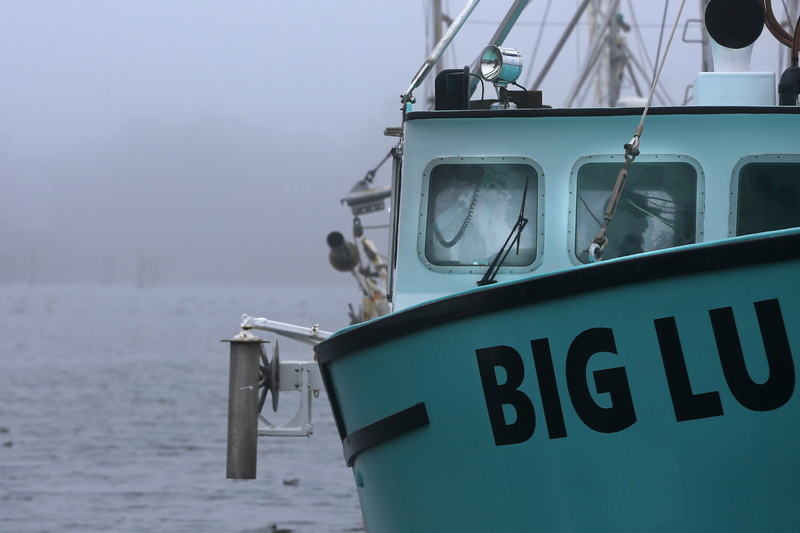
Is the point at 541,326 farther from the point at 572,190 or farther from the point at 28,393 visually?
the point at 28,393

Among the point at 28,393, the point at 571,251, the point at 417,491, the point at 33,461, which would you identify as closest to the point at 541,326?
the point at 417,491

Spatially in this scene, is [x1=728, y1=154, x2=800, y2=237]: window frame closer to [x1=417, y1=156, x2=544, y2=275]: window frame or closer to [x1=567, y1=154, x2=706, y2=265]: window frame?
[x1=567, y1=154, x2=706, y2=265]: window frame

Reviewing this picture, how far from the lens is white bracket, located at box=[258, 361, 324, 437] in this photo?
10.4m

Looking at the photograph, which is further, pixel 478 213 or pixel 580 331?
pixel 478 213

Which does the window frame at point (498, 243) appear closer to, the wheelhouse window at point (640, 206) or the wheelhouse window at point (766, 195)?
the wheelhouse window at point (640, 206)

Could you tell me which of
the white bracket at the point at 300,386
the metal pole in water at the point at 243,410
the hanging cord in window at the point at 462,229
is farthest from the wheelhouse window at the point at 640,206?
the white bracket at the point at 300,386

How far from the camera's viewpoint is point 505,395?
19.2 feet

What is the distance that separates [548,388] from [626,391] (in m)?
0.36

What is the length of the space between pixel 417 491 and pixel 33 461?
20088 mm

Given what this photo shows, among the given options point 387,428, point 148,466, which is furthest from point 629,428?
point 148,466

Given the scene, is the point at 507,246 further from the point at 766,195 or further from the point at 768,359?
the point at 768,359

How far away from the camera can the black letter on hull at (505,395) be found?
5812mm

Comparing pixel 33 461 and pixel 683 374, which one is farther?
pixel 33 461

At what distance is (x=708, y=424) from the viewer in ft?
18.2
